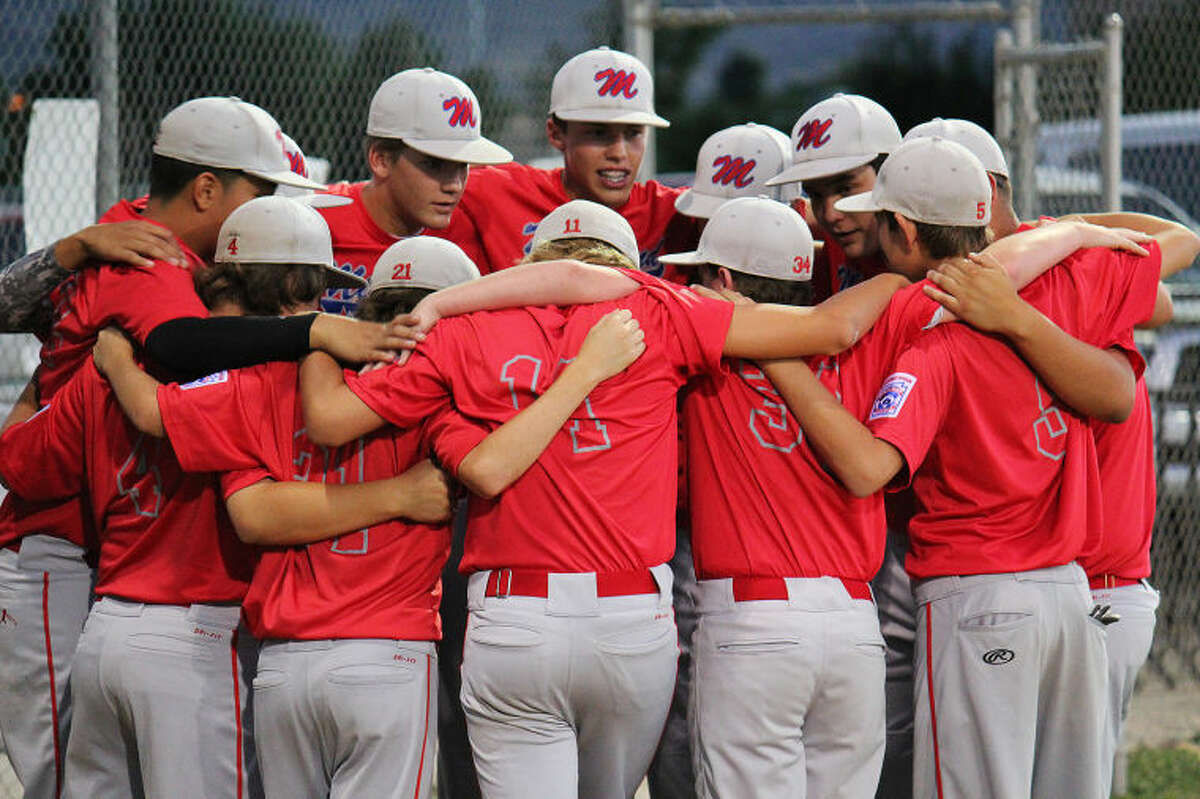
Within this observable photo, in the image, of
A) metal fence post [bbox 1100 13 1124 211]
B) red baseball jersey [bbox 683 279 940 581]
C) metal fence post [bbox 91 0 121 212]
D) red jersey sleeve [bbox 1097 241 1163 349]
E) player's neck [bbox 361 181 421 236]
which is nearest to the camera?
red baseball jersey [bbox 683 279 940 581]

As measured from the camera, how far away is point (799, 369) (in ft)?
12.4

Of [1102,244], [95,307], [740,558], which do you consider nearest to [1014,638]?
[740,558]

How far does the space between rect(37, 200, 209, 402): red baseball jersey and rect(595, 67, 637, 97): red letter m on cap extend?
165 centimetres

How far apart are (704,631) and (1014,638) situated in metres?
0.80

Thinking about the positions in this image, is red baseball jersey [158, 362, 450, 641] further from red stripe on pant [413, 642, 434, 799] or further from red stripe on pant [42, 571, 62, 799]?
red stripe on pant [42, 571, 62, 799]

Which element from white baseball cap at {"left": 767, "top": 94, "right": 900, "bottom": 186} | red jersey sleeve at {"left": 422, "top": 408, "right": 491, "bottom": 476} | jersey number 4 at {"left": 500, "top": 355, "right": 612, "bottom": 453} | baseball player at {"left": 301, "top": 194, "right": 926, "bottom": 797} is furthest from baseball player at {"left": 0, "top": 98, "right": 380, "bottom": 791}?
white baseball cap at {"left": 767, "top": 94, "right": 900, "bottom": 186}

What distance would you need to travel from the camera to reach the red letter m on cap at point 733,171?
16.6 feet

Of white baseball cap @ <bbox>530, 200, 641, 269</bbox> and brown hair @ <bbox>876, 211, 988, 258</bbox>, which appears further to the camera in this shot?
brown hair @ <bbox>876, 211, 988, 258</bbox>

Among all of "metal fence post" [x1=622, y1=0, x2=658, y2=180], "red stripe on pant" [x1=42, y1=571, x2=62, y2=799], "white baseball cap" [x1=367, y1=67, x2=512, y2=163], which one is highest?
"metal fence post" [x1=622, y1=0, x2=658, y2=180]

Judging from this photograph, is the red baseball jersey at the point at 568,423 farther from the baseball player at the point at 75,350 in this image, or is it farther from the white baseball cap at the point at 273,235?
the baseball player at the point at 75,350

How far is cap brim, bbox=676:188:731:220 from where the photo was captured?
16.3ft

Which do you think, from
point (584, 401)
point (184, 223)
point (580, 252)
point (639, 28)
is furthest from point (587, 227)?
point (639, 28)

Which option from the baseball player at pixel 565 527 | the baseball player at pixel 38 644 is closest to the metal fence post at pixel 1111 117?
the baseball player at pixel 565 527

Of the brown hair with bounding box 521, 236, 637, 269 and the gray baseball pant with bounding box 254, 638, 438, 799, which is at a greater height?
the brown hair with bounding box 521, 236, 637, 269
